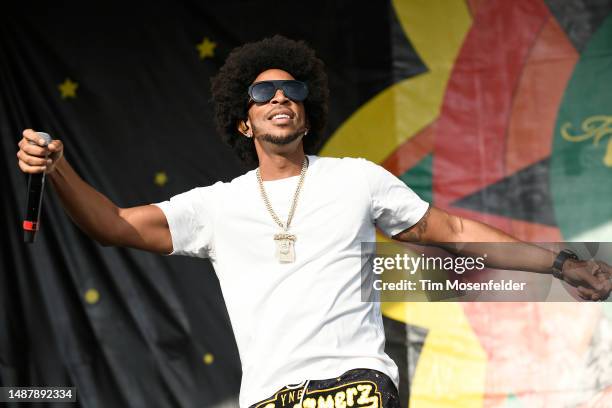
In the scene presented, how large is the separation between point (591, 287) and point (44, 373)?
2.77 metres

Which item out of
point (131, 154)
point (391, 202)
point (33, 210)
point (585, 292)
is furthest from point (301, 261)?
point (131, 154)

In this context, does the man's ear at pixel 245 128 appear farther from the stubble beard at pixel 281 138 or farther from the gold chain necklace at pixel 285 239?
the gold chain necklace at pixel 285 239

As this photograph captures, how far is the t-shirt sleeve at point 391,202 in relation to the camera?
134 inches

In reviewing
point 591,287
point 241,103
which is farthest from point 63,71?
point 591,287

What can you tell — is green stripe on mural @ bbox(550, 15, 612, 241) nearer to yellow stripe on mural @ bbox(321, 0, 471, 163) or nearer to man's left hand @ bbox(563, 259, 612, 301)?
yellow stripe on mural @ bbox(321, 0, 471, 163)

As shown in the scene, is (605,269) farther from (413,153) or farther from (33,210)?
(33,210)

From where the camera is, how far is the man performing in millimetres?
3090

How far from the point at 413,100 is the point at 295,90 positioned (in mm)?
1420

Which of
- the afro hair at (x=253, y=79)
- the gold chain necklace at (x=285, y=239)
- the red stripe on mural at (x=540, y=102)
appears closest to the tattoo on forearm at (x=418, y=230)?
the gold chain necklace at (x=285, y=239)

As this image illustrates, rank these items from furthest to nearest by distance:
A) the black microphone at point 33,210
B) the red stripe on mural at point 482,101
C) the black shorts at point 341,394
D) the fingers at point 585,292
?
the red stripe on mural at point 482,101 → the fingers at point 585,292 → the black shorts at point 341,394 → the black microphone at point 33,210

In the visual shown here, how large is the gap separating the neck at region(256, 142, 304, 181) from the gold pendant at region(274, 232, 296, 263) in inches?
12.6

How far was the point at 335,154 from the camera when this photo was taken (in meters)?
4.91

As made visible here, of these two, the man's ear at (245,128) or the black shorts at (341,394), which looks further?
the man's ear at (245,128)

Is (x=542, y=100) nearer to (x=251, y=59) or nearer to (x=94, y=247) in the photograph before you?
(x=251, y=59)
